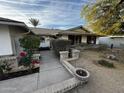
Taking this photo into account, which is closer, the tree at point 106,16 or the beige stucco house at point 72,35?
the tree at point 106,16

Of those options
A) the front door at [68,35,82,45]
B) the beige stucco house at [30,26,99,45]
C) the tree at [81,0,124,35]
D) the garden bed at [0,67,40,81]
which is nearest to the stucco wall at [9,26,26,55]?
the garden bed at [0,67,40,81]

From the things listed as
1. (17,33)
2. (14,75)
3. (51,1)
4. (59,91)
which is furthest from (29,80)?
(51,1)

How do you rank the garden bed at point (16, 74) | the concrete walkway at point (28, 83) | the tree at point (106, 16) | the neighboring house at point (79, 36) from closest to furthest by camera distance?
the concrete walkway at point (28, 83) → the garden bed at point (16, 74) → the tree at point (106, 16) → the neighboring house at point (79, 36)

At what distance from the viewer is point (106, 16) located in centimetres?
1242

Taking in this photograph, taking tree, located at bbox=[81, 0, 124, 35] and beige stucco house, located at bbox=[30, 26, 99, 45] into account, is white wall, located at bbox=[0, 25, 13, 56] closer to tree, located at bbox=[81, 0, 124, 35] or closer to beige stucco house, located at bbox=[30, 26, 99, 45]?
beige stucco house, located at bbox=[30, 26, 99, 45]

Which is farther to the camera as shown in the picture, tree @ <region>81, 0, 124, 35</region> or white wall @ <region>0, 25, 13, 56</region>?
tree @ <region>81, 0, 124, 35</region>

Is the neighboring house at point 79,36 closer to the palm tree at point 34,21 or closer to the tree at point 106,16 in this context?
the tree at point 106,16

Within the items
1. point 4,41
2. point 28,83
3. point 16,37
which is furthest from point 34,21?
point 28,83

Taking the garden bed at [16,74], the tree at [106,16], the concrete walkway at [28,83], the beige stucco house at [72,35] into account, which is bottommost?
the concrete walkway at [28,83]

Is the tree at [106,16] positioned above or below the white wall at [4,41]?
above

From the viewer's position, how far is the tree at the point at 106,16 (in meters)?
11.6

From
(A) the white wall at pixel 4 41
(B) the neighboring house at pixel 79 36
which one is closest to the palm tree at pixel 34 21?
(B) the neighboring house at pixel 79 36

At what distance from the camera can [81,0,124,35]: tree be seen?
11578mm

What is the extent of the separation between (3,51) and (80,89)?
542 centimetres
